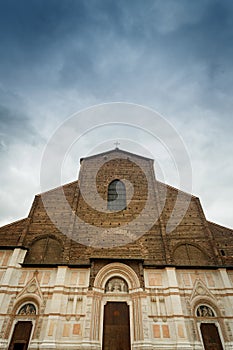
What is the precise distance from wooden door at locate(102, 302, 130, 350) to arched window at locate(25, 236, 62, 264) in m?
3.56

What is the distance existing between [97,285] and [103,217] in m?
3.93

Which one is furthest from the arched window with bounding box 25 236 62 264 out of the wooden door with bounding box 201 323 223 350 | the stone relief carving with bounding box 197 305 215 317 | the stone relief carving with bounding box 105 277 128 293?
Result: the wooden door with bounding box 201 323 223 350

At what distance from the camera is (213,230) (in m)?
12.9

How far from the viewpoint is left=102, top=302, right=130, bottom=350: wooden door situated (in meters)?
9.04

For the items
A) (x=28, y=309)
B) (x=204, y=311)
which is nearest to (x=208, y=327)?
(x=204, y=311)

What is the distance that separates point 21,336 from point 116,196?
28.4ft

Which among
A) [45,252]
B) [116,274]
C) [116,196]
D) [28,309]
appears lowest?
[28,309]

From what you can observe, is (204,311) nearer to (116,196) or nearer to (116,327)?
(116,327)

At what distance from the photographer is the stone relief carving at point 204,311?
32.4ft

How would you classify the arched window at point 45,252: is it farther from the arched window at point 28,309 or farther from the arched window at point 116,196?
the arched window at point 116,196

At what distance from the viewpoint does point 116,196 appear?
14.6 m

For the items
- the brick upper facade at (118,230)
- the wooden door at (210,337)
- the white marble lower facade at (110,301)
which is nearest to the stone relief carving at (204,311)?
the white marble lower facade at (110,301)

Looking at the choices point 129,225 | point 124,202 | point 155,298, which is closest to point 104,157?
point 124,202

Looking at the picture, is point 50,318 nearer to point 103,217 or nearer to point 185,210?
point 103,217
